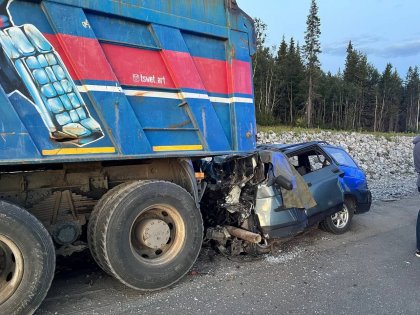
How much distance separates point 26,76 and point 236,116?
2694mm

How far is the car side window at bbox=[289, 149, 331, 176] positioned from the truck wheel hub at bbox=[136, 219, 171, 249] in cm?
302

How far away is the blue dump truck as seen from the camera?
12.3ft

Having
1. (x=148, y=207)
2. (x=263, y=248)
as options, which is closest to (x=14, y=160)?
(x=148, y=207)

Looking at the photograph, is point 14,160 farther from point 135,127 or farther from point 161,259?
point 161,259

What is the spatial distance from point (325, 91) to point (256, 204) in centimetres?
8377

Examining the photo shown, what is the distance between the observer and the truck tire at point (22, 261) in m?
3.67

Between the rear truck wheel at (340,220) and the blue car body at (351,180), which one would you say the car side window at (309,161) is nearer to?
the blue car body at (351,180)

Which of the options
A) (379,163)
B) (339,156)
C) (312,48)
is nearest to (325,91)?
(312,48)

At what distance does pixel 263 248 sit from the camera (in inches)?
229

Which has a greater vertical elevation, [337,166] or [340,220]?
[337,166]

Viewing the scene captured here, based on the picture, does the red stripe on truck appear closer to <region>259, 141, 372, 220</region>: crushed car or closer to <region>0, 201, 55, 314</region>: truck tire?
<region>0, 201, 55, 314</region>: truck tire

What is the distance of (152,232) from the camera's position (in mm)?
4777

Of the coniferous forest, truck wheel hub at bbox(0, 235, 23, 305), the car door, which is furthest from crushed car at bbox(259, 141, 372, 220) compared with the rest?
the coniferous forest

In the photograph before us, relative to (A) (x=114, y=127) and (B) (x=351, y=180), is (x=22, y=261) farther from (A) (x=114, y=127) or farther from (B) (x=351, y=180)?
(B) (x=351, y=180)
